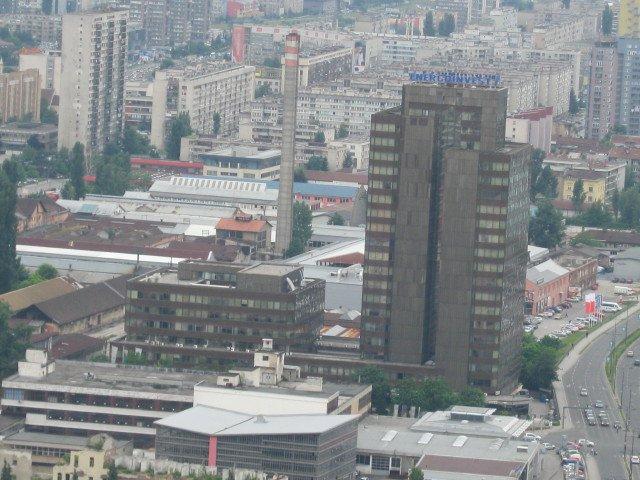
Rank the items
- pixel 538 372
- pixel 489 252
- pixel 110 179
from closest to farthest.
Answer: pixel 489 252 → pixel 538 372 → pixel 110 179

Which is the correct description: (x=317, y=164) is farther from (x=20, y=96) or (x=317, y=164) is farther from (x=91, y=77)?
(x=20, y=96)

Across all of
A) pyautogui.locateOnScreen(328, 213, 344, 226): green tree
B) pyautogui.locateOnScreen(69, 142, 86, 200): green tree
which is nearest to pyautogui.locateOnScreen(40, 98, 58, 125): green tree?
pyautogui.locateOnScreen(69, 142, 86, 200): green tree

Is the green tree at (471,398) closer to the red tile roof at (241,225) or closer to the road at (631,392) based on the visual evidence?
the road at (631,392)

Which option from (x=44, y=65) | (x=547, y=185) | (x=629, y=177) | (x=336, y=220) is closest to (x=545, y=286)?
(x=336, y=220)

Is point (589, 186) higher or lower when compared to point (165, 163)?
higher

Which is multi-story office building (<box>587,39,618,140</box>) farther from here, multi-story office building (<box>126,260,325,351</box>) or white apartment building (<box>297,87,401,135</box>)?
multi-story office building (<box>126,260,325,351</box>)
